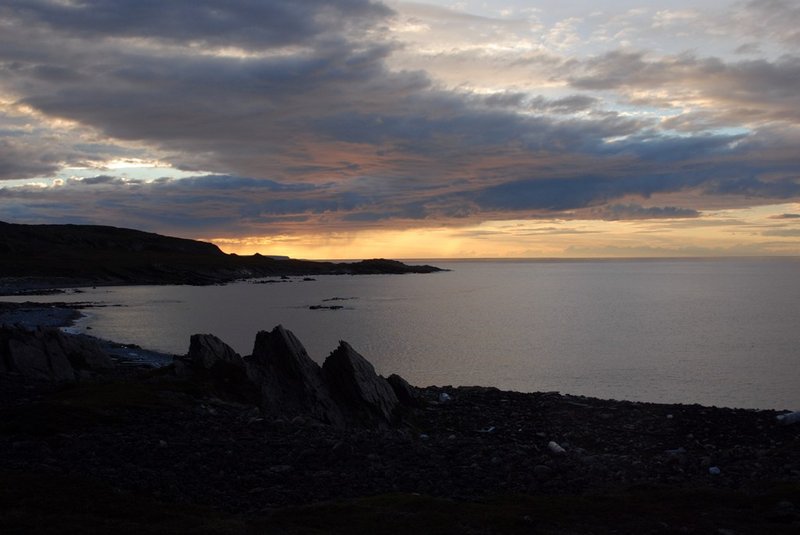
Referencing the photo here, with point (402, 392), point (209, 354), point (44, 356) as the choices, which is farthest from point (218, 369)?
point (44, 356)

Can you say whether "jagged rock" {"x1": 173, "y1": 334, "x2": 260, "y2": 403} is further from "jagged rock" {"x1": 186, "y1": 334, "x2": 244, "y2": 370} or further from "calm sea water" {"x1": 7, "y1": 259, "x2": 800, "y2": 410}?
"calm sea water" {"x1": 7, "y1": 259, "x2": 800, "y2": 410}

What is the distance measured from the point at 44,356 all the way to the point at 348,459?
80.4ft

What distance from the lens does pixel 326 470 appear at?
62.1 ft

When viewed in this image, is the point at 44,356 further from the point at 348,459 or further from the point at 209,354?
the point at 348,459

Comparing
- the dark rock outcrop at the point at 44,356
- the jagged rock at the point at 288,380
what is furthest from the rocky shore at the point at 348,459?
the dark rock outcrop at the point at 44,356

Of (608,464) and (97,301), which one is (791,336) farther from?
(97,301)

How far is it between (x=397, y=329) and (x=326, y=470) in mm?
71834

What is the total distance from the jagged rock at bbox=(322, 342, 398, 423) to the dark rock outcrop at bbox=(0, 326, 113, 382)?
13.7 metres

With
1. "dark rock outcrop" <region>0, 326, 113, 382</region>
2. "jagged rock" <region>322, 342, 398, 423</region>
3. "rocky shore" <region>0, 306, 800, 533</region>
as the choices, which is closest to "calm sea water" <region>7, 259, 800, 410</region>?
"rocky shore" <region>0, 306, 800, 533</region>

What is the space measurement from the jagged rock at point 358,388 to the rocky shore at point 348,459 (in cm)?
8

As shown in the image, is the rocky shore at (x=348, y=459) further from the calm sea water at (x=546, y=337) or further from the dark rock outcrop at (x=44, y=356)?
the calm sea water at (x=546, y=337)

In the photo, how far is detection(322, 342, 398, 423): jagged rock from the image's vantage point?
1204 inches

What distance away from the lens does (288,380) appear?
30.9m

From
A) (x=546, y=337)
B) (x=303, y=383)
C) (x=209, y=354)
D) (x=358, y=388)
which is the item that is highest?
(x=209, y=354)
